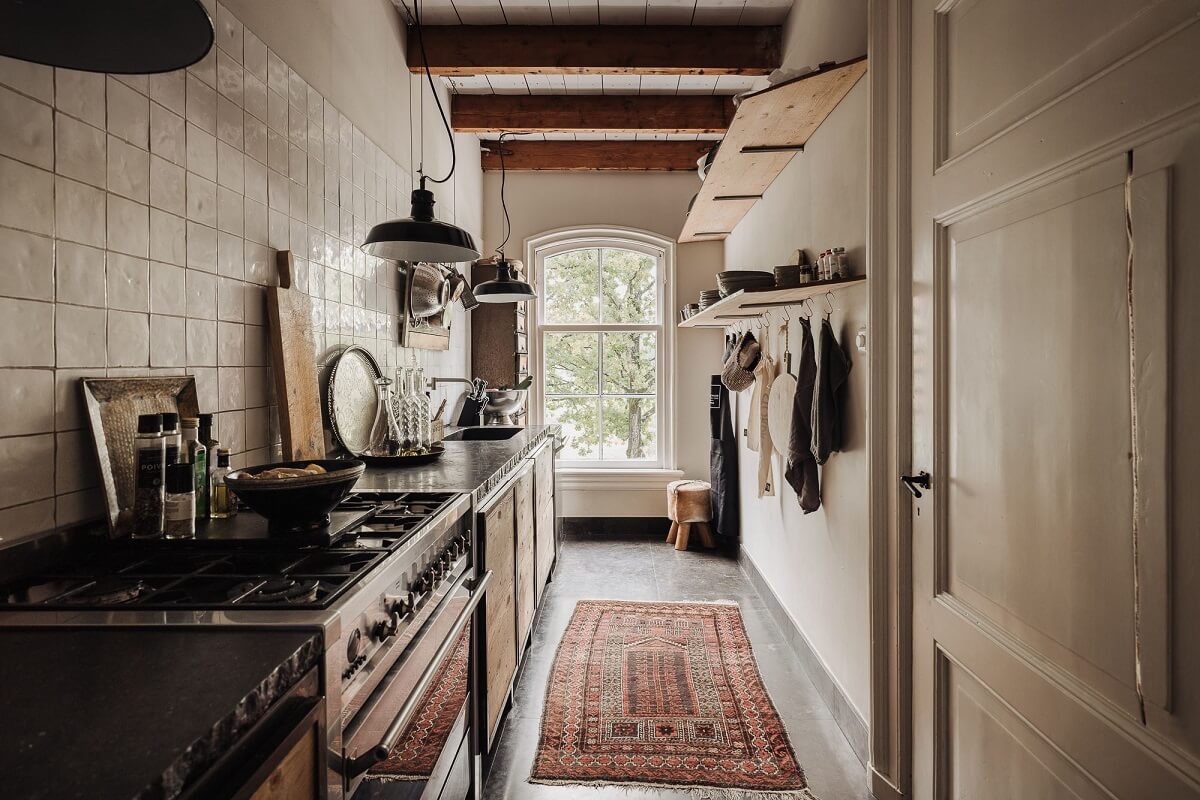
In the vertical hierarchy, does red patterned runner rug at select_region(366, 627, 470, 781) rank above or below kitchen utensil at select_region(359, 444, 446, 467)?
below

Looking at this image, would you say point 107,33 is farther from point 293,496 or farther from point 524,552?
point 524,552

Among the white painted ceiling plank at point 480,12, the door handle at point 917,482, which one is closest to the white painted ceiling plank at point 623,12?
the white painted ceiling plank at point 480,12

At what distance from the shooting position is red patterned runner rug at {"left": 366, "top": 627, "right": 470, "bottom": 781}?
1.10 m

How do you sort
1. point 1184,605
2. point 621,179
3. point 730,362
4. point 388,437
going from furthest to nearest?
point 621,179 < point 730,362 < point 388,437 < point 1184,605

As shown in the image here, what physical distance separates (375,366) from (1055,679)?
230 cm

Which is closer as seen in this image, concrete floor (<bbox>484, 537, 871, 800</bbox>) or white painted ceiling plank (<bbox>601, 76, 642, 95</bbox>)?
concrete floor (<bbox>484, 537, 871, 800</bbox>)

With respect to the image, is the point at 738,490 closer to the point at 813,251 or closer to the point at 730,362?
the point at 730,362

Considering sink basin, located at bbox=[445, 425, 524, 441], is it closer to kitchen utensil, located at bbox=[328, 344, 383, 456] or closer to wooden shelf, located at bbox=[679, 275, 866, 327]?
kitchen utensil, located at bbox=[328, 344, 383, 456]

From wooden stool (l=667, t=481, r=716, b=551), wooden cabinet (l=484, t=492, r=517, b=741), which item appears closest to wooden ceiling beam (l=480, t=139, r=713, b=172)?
wooden stool (l=667, t=481, r=716, b=551)

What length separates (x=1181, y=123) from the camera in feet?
2.82

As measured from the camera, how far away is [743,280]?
271 cm

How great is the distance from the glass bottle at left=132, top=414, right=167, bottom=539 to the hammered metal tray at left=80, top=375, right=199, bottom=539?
0.12 ft

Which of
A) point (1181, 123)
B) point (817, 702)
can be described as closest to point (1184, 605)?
point (1181, 123)

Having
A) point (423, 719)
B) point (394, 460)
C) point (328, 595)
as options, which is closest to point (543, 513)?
point (394, 460)
